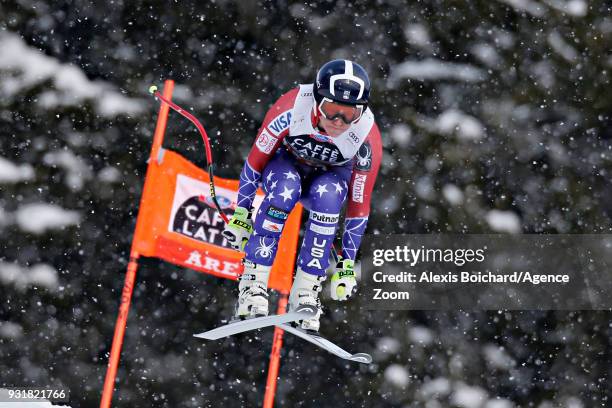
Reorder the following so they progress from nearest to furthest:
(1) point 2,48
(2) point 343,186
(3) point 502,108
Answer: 1. (2) point 343,186
2. (1) point 2,48
3. (3) point 502,108

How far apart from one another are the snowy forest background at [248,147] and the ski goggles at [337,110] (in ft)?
12.1

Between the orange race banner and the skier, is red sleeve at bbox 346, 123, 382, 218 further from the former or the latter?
the orange race banner

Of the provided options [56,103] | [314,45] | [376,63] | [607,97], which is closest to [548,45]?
[607,97]

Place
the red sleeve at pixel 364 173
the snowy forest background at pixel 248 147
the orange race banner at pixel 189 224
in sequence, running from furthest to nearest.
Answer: the snowy forest background at pixel 248 147, the orange race banner at pixel 189 224, the red sleeve at pixel 364 173

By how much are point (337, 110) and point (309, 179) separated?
0.44 meters

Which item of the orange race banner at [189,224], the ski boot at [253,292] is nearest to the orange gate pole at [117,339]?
the orange race banner at [189,224]

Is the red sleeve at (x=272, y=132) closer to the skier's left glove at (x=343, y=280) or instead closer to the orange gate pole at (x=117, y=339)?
the skier's left glove at (x=343, y=280)

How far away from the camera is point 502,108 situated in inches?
329

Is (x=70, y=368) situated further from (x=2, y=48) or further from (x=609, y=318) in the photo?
(x=609, y=318)

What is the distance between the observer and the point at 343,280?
471cm

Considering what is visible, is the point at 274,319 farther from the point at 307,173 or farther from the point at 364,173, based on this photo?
the point at 364,173

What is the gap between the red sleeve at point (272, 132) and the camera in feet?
14.8

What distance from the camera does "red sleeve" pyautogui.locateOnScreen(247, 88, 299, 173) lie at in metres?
4.50

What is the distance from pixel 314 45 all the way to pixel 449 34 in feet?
4.22
